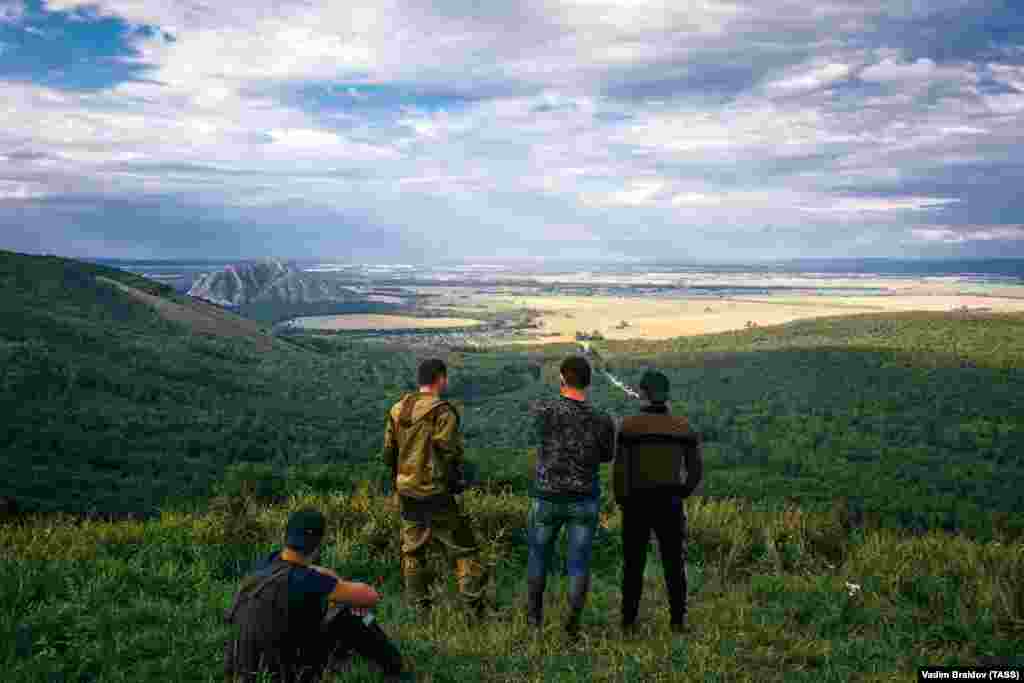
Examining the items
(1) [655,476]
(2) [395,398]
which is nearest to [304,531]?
(1) [655,476]

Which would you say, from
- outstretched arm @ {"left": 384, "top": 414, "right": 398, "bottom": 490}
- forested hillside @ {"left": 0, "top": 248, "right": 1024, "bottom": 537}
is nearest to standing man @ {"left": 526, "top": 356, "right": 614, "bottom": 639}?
outstretched arm @ {"left": 384, "top": 414, "right": 398, "bottom": 490}

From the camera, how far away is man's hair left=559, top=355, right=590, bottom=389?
18.8 feet

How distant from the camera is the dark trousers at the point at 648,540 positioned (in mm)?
5867

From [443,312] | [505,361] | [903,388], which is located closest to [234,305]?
[443,312]

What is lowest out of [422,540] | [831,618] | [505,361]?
[505,361]

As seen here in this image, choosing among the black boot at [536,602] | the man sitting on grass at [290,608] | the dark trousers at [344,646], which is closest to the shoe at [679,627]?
the black boot at [536,602]

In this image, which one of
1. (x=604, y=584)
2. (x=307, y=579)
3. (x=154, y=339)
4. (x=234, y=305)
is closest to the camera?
(x=307, y=579)

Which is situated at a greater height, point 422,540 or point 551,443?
point 551,443

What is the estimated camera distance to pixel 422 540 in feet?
20.0

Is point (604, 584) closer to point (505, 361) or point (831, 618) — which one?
point (831, 618)

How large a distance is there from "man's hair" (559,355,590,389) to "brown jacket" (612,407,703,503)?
17.2 inches

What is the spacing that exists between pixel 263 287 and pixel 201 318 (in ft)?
325

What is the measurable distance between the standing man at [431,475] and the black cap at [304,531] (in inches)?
57.3

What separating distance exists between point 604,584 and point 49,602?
189 inches
